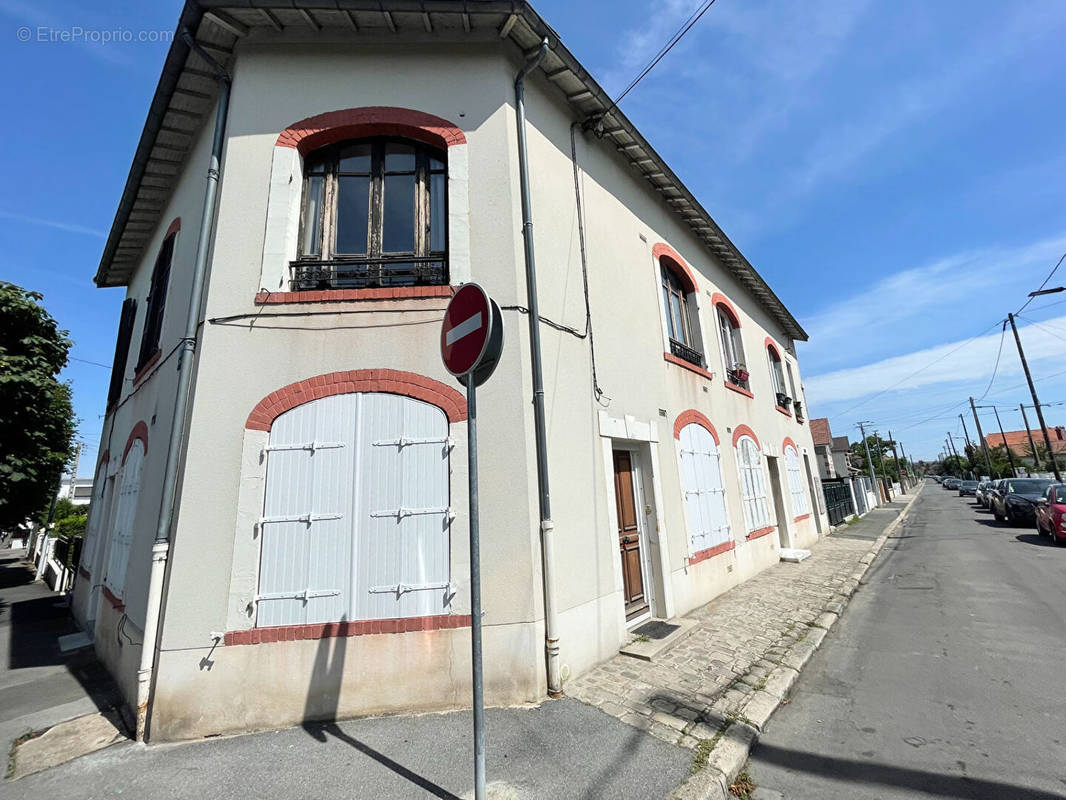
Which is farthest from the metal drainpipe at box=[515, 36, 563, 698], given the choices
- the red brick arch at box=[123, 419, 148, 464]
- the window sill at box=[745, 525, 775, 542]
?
the window sill at box=[745, 525, 775, 542]

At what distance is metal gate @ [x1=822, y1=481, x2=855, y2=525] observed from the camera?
55.8ft

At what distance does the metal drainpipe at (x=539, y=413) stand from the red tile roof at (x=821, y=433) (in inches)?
992

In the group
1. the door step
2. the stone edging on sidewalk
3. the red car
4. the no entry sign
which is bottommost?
the stone edging on sidewalk

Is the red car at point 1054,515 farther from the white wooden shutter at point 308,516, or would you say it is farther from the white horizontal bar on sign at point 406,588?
the white wooden shutter at point 308,516

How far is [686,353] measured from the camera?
8.23 meters

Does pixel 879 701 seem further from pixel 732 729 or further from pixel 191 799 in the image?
pixel 191 799

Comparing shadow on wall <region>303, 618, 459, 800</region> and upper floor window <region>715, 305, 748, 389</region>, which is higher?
upper floor window <region>715, 305, 748, 389</region>

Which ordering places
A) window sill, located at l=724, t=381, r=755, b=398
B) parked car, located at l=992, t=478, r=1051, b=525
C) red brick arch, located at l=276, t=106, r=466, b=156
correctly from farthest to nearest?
parked car, located at l=992, t=478, r=1051, b=525 < window sill, located at l=724, t=381, r=755, b=398 < red brick arch, located at l=276, t=106, r=466, b=156

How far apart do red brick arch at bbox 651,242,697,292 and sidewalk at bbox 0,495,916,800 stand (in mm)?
6241

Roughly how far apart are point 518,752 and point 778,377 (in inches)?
548

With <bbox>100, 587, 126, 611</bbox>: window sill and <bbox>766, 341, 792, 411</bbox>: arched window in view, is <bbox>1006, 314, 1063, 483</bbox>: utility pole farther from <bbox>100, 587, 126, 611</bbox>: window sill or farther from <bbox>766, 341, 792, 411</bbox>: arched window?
<bbox>100, 587, 126, 611</bbox>: window sill

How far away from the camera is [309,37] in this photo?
199 inches

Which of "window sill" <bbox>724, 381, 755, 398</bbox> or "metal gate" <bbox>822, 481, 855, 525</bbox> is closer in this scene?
"window sill" <bbox>724, 381, 755, 398</bbox>

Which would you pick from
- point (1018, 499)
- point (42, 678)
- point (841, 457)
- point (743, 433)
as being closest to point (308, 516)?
point (42, 678)
